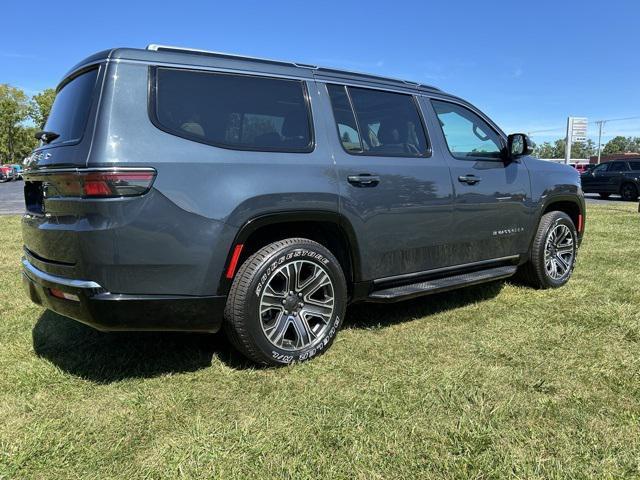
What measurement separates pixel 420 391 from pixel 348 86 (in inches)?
84.7

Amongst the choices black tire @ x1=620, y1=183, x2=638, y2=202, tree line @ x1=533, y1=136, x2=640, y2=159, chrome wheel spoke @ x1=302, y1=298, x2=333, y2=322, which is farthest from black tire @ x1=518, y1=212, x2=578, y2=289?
tree line @ x1=533, y1=136, x2=640, y2=159

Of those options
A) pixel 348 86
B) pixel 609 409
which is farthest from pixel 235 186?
pixel 609 409

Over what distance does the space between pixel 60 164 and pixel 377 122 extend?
85.1 inches

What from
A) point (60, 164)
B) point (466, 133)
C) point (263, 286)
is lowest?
point (263, 286)

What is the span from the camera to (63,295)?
114 inches

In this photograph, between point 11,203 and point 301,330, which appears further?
point 11,203

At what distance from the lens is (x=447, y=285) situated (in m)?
4.05

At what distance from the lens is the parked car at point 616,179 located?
1947cm

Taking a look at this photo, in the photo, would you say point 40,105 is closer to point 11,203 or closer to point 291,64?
point 11,203

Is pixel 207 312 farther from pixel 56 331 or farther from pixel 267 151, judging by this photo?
pixel 56 331

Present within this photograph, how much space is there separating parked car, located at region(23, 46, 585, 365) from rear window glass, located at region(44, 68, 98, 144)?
0.02 meters

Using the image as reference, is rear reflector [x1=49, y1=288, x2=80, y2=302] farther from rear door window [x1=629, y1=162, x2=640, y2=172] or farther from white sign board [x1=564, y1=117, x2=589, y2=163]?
white sign board [x1=564, y1=117, x2=589, y2=163]

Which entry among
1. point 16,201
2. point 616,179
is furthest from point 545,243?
point 16,201

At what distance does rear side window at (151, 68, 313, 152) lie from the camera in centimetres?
290
